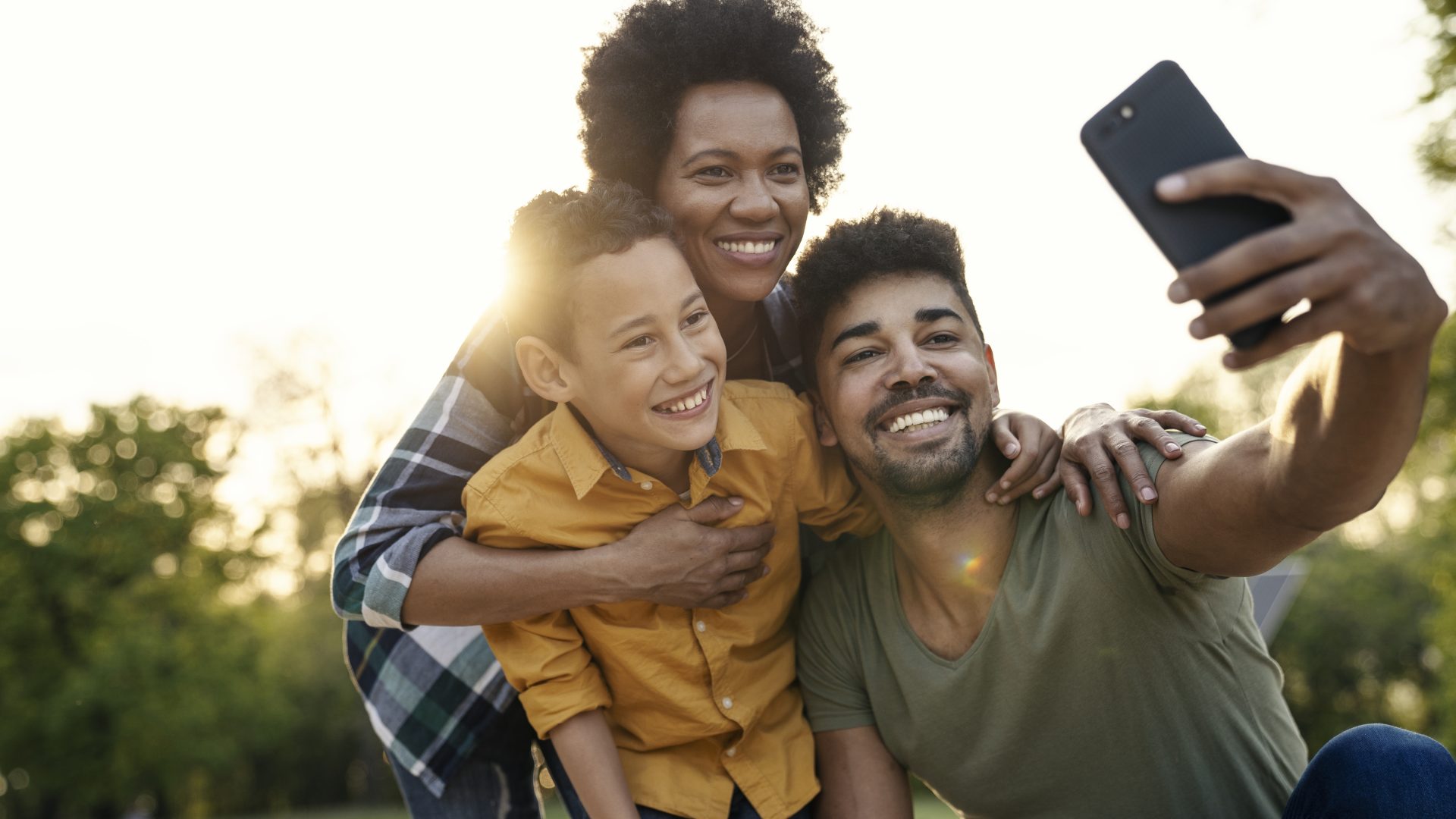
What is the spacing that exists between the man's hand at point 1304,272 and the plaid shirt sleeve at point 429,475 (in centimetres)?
240

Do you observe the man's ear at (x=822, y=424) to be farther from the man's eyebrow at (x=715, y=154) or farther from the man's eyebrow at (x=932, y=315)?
the man's eyebrow at (x=715, y=154)

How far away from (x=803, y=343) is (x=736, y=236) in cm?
55

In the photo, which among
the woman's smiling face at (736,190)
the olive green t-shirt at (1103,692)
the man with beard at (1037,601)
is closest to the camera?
the man with beard at (1037,601)

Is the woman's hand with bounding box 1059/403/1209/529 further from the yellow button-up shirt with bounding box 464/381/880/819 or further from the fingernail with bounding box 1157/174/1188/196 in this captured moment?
the fingernail with bounding box 1157/174/1188/196

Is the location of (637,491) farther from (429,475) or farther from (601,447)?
(429,475)

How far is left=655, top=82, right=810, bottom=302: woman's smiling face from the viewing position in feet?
11.9

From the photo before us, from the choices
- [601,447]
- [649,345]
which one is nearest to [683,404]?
[649,345]

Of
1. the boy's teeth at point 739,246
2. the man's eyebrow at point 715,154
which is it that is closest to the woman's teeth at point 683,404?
the boy's teeth at point 739,246

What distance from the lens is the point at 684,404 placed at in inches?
126

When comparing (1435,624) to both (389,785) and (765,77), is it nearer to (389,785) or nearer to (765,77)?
(765,77)

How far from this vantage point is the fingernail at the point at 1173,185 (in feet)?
5.86

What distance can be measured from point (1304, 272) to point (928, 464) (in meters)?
1.70

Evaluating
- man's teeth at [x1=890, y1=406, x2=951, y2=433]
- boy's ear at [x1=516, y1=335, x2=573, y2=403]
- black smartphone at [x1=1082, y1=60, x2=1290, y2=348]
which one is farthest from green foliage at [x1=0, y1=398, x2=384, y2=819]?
black smartphone at [x1=1082, y1=60, x2=1290, y2=348]

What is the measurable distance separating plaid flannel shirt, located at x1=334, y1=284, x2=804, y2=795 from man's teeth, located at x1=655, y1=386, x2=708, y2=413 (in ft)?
2.34
